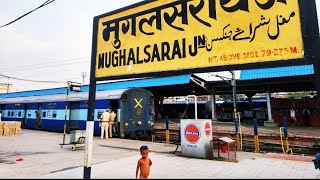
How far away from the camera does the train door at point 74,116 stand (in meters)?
19.2

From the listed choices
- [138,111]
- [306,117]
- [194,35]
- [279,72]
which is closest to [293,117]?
[306,117]

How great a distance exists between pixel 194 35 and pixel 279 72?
1843 cm

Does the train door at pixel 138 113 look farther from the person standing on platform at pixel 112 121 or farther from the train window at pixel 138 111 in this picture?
the person standing on platform at pixel 112 121

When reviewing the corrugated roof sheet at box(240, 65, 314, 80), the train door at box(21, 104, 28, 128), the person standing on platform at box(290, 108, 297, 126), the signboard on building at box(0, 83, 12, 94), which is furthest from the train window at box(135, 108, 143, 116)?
the signboard on building at box(0, 83, 12, 94)

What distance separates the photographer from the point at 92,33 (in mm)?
6945

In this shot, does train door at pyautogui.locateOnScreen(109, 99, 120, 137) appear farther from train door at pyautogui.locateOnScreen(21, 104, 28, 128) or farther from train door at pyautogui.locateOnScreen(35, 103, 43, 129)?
train door at pyautogui.locateOnScreen(21, 104, 28, 128)

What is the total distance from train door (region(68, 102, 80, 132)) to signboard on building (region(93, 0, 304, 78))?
1352 centimetres

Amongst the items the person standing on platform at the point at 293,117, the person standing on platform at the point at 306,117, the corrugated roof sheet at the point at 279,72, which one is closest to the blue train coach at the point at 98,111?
the corrugated roof sheet at the point at 279,72

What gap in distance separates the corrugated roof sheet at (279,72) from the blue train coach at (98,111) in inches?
377

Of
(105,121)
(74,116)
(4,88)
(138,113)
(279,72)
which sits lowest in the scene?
(105,121)

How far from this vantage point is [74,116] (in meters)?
19.6

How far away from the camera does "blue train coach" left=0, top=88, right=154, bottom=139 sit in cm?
1695

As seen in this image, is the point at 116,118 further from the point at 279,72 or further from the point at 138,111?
the point at 279,72

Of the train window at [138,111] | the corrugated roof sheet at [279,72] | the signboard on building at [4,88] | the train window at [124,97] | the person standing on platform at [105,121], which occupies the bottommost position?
the person standing on platform at [105,121]
